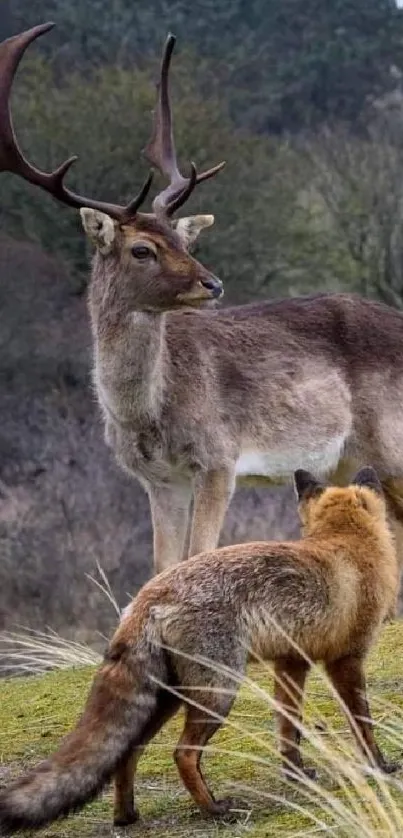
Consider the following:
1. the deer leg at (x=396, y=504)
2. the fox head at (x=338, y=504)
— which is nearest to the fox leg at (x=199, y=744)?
the fox head at (x=338, y=504)

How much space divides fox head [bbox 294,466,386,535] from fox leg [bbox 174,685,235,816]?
3.21 ft

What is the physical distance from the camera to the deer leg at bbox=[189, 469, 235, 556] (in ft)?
32.6

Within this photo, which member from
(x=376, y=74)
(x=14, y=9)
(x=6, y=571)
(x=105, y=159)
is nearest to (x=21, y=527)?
(x=6, y=571)

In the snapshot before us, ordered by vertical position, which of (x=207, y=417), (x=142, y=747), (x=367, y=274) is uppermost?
(x=142, y=747)

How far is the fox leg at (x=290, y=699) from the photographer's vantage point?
6.39 m

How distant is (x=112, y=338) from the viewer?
10039 mm

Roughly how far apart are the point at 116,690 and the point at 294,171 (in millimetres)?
24329

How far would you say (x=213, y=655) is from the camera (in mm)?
5910

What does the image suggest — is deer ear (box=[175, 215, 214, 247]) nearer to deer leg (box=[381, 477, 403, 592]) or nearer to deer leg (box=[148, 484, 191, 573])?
deer leg (box=[148, 484, 191, 573])

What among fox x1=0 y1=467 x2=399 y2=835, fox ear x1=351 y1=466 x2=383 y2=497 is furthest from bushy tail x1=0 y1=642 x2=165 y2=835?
fox ear x1=351 y1=466 x2=383 y2=497

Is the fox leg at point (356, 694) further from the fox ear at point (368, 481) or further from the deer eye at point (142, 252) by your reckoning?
the deer eye at point (142, 252)

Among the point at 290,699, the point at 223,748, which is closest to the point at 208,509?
the point at 223,748

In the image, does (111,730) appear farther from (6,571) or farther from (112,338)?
(6,571)

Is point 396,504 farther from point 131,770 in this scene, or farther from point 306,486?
point 131,770
